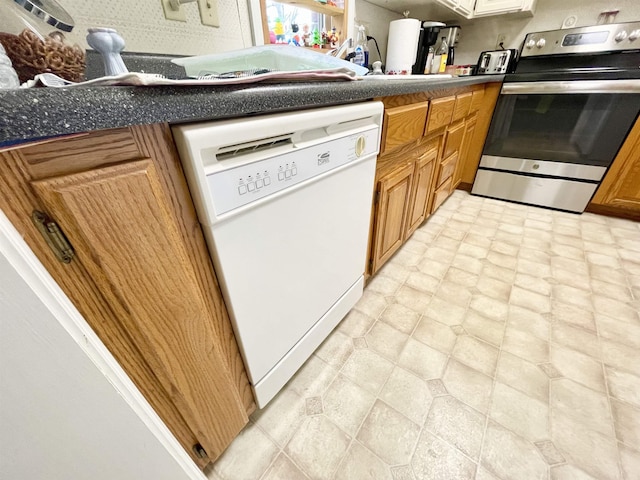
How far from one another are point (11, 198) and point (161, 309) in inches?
7.9

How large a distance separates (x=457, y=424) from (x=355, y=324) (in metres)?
0.44

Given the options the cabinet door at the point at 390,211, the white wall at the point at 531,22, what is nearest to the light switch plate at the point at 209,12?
the cabinet door at the point at 390,211

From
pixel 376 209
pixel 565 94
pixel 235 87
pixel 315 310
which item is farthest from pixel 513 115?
pixel 235 87

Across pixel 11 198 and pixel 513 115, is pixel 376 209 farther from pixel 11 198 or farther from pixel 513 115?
pixel 513 115

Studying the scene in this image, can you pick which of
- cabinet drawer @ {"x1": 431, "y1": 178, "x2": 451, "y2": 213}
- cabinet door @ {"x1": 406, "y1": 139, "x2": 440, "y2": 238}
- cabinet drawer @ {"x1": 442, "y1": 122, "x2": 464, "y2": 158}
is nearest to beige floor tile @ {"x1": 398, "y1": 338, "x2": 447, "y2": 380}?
cabinet door @ {"x1": 406, "y1": 139, "x2": 440, "y2": 238}

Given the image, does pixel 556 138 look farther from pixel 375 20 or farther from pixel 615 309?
pixel 375 20

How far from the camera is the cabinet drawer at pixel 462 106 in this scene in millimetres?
1352

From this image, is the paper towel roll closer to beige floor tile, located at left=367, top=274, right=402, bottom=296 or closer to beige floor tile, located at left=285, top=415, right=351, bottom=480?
beige floor tile, located at left=367, top=274, right=402, bottom=296

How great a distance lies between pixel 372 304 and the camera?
3.75 ft

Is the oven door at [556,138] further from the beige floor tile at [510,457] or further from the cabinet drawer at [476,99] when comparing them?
the beige floor tile at [510,457]

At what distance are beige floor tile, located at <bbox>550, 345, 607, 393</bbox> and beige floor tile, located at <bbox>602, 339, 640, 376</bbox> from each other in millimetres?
49

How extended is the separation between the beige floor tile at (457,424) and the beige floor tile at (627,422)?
0.36 meters

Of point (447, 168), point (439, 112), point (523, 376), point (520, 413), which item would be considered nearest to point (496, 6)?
point (447, 168)

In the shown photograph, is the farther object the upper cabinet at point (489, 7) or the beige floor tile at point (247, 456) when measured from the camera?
the upper cabinet at point (489, 7)
